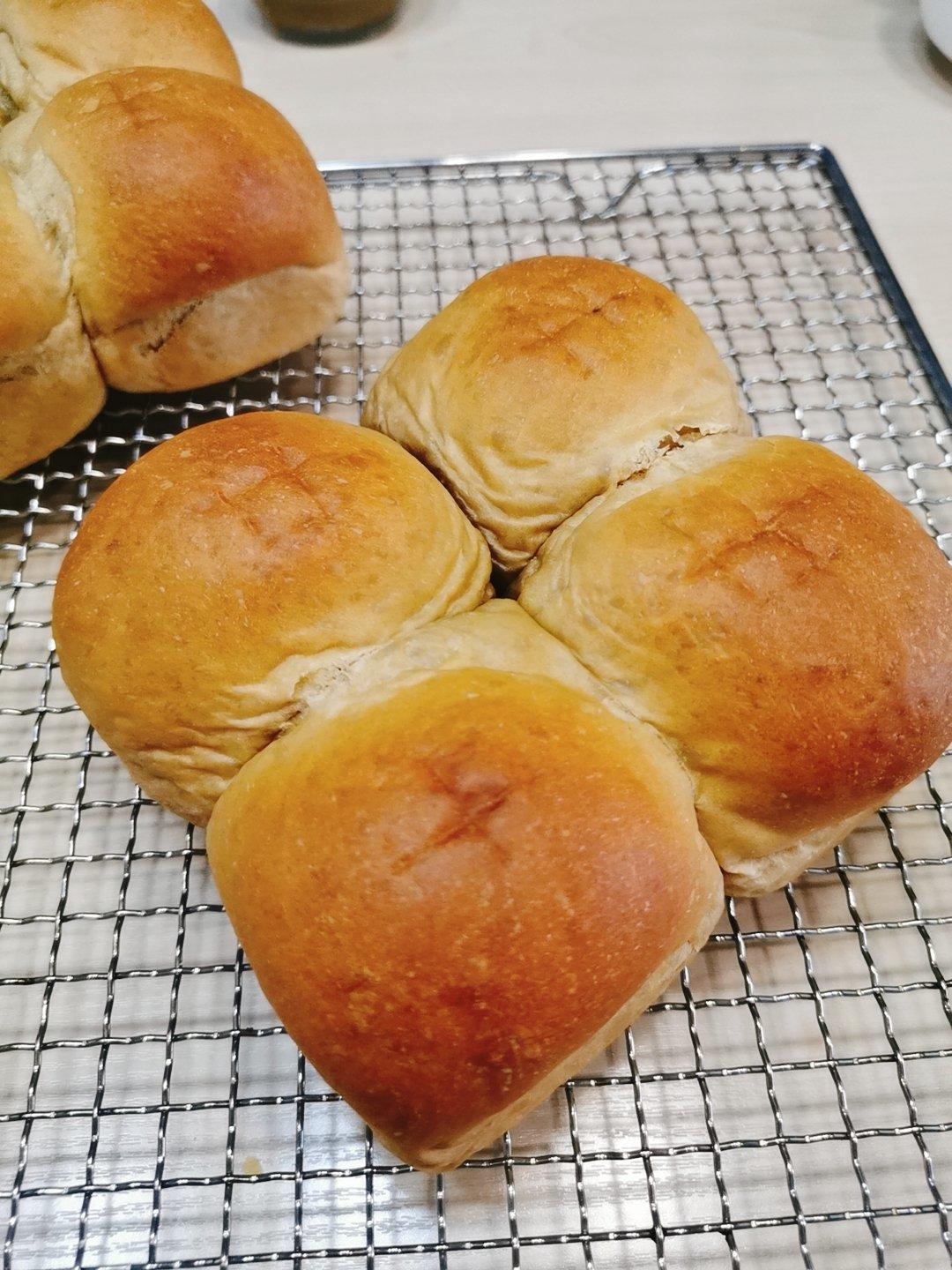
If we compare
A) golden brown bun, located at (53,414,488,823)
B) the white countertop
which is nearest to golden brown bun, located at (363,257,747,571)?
golden brown bun, located at (53,414,488,823)

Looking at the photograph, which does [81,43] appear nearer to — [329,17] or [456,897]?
[329,17]

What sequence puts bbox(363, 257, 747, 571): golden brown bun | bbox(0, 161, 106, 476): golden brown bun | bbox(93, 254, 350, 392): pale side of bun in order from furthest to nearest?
1. bbox(93, 254, 350, 392): pale side of bun
2. bbox(0, 161, 106, 476): golden brown bun
3. bbox(363, 257, 747, 571): golden brown bun

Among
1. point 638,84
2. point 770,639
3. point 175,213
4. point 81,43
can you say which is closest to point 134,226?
point 175,213

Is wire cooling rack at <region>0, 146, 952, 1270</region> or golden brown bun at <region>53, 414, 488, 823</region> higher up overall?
golden brown bun at <region>53, 414, 488, 823</region>

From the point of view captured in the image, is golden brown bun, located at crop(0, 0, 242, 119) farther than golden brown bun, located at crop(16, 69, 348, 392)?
Yes

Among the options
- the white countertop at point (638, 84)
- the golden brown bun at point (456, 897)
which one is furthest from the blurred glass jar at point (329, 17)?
the golden brown bun at point (456, 897)

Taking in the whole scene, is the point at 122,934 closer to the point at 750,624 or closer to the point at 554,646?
the point at 554,646

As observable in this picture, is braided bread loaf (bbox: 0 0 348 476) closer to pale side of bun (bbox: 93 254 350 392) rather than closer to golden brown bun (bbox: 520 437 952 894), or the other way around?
pale side of bun (bbox: 93 254 350 392)

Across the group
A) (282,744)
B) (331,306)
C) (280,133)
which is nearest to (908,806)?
(282,744)
